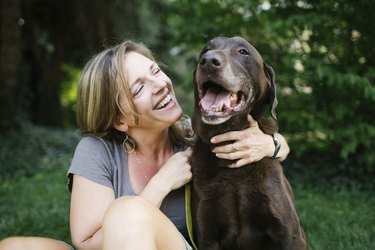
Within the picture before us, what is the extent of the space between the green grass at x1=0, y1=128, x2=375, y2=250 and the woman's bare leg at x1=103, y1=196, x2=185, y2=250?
Result: 1.59m

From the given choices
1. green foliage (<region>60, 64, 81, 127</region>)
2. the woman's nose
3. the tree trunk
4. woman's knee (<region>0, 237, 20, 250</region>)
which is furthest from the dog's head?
green foliage (<region>60, 64, 81, 127</region>)

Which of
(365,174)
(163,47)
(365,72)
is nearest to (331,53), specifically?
(365,72)

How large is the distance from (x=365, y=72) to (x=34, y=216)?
12.1 feet

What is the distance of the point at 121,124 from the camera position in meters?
2.97

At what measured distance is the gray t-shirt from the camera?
8.76ft

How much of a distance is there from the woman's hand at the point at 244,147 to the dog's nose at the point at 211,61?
428 mm

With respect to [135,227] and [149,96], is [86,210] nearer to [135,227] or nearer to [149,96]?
[135,227]

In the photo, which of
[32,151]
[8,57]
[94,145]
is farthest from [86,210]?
[8,57]

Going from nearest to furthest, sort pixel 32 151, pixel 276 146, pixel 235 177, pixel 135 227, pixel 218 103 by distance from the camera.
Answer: pixel 135 227
pixel 218 103
pixel 235 177
pixel 276 146
pixel 32 151

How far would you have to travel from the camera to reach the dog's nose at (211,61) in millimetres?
2391

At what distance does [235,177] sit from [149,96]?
0.68m

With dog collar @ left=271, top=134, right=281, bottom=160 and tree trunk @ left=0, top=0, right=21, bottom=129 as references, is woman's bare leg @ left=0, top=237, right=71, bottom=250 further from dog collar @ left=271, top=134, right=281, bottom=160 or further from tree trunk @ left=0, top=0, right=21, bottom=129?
tree trunk @ left=0, top=0, right=21, bottom=129

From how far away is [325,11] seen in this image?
516 cm

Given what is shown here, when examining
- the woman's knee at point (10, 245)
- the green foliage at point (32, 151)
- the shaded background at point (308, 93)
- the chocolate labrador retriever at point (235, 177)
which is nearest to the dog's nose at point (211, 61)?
the chocolate labrador retriever at point (235, 177)
